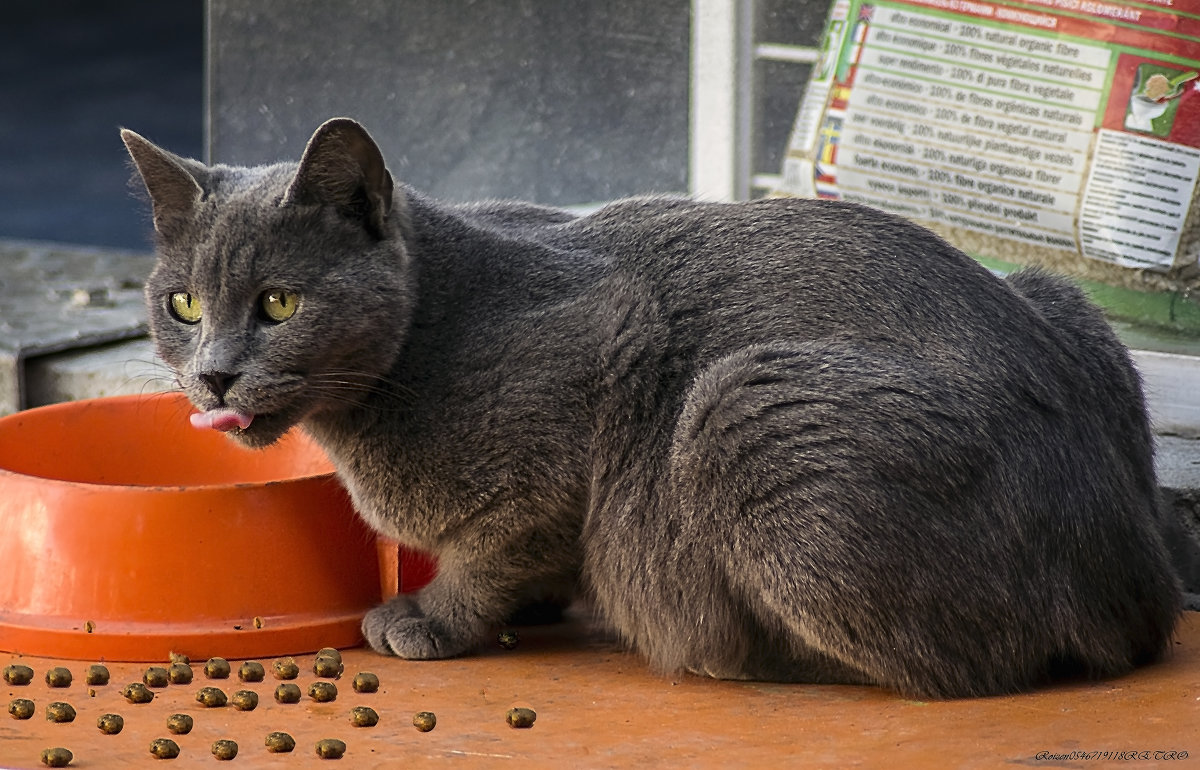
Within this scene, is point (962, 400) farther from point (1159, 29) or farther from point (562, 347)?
point (1159, 29)

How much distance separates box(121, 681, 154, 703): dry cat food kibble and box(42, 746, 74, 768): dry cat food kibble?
346 mm

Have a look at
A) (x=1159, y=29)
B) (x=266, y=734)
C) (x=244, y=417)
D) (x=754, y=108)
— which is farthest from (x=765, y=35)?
(x=266, y=734)

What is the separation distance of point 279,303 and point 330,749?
79 centimetres

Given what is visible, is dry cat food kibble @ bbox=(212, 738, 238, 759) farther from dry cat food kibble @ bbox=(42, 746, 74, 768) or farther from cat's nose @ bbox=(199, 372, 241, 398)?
cat's nose @ bbox=(199, 372, 241, 398)

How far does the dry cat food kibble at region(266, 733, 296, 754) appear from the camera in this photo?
2.44 metres

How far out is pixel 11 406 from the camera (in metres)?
4.68

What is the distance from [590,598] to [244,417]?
0.75 meters

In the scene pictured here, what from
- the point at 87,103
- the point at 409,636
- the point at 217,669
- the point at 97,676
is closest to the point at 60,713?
the point at 97,676

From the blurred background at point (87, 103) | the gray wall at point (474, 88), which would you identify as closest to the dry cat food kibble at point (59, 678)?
the gray wall at point (474, 88)

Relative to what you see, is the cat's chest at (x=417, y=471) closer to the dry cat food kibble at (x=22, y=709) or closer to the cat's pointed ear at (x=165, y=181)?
the cat's pointed ear at (x=165, y=181)

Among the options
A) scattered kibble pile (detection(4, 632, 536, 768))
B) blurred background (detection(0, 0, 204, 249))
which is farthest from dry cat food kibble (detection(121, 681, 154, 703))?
blurred background (detection(0, 0, 204, 249))

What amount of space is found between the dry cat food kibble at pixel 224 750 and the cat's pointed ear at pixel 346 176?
928 mm

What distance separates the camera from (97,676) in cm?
279

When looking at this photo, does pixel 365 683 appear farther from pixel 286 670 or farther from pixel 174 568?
pixel 174 568
